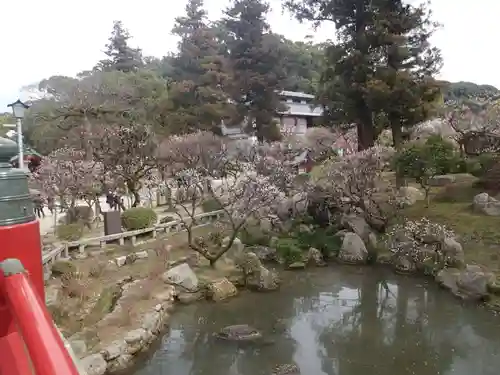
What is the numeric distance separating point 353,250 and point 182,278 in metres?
6.51

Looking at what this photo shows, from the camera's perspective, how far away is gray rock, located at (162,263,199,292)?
465 inches

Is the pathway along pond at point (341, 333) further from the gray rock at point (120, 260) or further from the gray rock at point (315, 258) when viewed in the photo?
the gray rock at point (120, 260)

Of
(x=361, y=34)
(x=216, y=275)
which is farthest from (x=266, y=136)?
(x=216, y=275)

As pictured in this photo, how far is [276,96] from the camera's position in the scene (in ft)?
90.2

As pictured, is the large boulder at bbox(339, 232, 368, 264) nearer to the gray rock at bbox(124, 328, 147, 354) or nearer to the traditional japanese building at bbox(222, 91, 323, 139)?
the gray rock at bbox(124, 328, 147, 354)

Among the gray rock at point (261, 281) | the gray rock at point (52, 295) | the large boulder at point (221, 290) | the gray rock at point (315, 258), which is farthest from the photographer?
the gray rock at point (315, 258)

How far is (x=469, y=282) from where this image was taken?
1173 centimetres

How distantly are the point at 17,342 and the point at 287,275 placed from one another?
13.1 m

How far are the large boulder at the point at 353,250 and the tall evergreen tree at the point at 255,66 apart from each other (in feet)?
41.4

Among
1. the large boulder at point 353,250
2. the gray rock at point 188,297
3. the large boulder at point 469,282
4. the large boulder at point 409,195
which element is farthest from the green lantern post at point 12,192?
the large boulder at point 409,195

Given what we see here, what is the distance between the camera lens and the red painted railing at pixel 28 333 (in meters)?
0.98

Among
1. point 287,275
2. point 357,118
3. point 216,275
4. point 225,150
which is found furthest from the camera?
point 225,150

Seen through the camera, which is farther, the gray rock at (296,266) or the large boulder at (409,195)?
the large boulder at (409,195)

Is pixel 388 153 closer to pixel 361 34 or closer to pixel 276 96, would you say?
pixel 361 34
